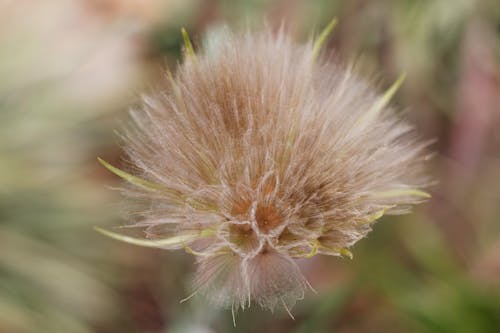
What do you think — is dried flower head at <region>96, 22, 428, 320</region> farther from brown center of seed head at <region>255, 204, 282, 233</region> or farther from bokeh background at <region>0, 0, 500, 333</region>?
bokeh background at <region>0, 0, 500, 333</region>

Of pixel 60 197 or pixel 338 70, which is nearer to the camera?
pixel 338 70

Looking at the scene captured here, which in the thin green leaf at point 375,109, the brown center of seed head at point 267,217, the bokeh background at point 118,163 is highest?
the thin green leaf at point 375,109

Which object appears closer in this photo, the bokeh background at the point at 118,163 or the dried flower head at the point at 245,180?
the dried flower head at the point at 245,180

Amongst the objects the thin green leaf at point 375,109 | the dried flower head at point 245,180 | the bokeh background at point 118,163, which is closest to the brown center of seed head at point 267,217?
the dried flower head at point 245,180

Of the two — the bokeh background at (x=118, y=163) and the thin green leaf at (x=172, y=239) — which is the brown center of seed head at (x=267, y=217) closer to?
the thin green leaf at (x=172, y=239)

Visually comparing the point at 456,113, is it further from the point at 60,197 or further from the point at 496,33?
the point at 60,197

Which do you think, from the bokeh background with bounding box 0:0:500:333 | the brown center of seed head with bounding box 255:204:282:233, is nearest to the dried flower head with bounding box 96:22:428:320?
the brown center of seed head with bounding box 255:204:282:233

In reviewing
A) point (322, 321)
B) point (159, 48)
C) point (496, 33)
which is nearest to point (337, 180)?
point (322, 321)
